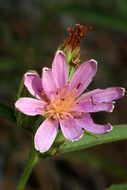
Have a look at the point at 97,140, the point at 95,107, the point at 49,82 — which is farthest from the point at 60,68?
the point at 97,140

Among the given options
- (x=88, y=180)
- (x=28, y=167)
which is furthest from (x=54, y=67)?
(x=88, y=180)

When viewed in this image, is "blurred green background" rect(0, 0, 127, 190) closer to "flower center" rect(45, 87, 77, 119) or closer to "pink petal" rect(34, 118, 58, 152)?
"flower center" rect(45, 87, 77, 119)

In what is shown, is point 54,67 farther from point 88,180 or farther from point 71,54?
point 88,180

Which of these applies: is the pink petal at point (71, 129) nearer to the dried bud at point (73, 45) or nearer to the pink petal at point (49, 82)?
the pink petal at point (49, 82)

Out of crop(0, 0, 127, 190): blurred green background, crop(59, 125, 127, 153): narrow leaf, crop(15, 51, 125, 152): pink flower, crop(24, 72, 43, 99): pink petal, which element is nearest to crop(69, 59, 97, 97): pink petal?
crop(15, 51, 125, 152): pink flower

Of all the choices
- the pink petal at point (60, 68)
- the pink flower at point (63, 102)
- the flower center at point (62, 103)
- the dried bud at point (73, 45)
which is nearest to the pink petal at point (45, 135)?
the pink flower at point (63, 102)

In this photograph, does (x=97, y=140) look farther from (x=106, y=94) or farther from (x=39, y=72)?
(x=39, y=72)

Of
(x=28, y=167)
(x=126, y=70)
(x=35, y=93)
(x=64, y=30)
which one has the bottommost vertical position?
(x=126, y=70)
